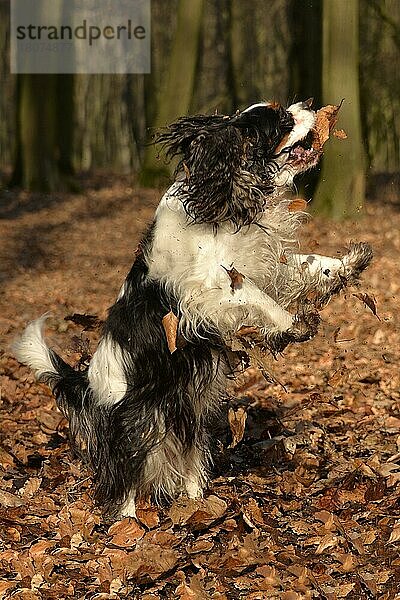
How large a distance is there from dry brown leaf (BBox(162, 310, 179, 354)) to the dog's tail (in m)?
0.76

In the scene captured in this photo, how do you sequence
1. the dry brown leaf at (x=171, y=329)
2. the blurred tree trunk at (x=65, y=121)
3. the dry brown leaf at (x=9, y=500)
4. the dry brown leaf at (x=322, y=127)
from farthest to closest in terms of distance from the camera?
the blurred tree trunk at (x=65, y=121), the dry brown leaf at (x=9, y=500), the dry brown leaf at (x=322, y=127), the dry brown leaf at (x=171, y=329)

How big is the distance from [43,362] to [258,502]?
147cm

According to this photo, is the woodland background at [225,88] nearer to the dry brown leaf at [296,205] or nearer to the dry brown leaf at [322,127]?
the dry brown leaf at [322,127]

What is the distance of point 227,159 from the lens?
198 inches

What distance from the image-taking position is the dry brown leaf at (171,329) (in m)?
4.89

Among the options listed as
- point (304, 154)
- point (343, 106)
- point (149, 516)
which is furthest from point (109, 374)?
point (343, 106)

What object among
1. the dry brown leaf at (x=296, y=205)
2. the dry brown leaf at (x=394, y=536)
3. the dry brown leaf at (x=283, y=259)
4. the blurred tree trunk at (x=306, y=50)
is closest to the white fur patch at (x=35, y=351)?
the dry brown leaf at (x=283, y=259)

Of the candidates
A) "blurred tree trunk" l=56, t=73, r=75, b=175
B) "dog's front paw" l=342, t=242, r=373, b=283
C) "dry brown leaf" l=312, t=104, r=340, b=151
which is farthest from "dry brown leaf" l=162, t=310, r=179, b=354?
"blurred tree trunk" l=56, t=73, r=75, b=175

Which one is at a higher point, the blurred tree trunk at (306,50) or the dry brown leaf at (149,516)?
the blurred tree trunk at (306,50)

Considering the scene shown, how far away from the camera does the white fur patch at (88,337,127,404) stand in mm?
5180

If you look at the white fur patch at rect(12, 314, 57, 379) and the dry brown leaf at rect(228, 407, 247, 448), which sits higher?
the white fur patch at rect(12, 314, 57, 379)

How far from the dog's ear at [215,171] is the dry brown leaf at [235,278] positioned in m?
0.27

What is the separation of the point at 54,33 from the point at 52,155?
2.81 meters

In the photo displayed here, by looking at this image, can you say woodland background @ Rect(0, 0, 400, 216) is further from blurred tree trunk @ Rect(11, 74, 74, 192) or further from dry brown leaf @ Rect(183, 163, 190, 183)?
dry brown leaf @ Rect(183, 163, 190, 183)
